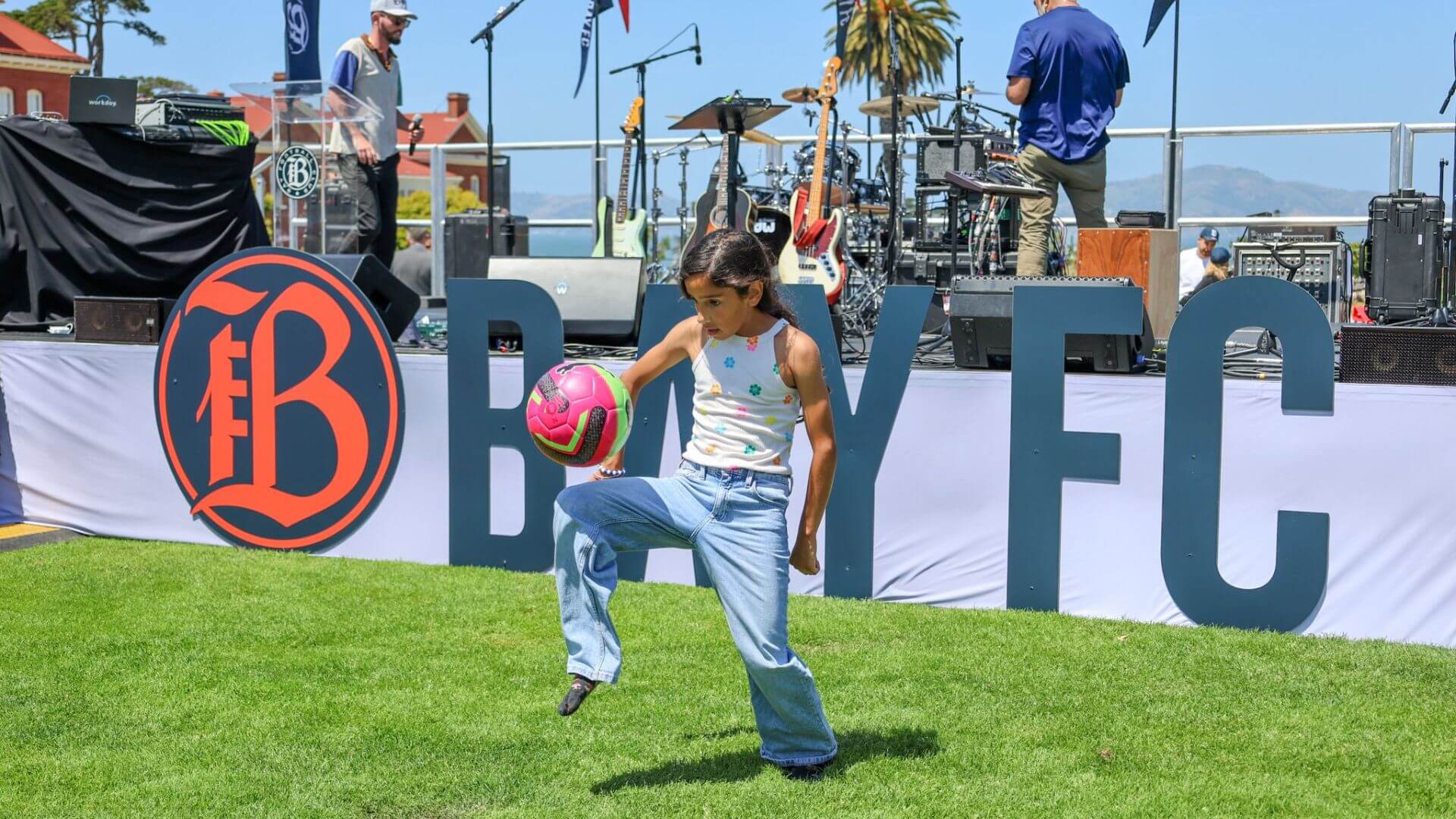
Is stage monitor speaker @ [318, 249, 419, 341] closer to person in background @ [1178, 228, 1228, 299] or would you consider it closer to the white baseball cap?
the white baseball cap

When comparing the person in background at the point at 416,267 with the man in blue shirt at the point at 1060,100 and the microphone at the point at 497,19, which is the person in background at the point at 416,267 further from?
the man in blue shirt at the point at 1060,100

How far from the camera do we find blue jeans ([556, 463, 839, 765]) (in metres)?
4.07

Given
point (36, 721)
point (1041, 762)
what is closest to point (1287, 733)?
point (1041, 762)

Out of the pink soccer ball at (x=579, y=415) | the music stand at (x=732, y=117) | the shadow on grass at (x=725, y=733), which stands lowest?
the shadow on grass at (x=725, y=733)

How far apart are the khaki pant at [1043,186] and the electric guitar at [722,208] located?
11.3 ft

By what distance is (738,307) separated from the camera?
410cm

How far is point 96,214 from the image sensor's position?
9633 millimetres

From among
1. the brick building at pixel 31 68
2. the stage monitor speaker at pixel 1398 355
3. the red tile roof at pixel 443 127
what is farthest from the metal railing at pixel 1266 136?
the red tile roof at pixel 443 127

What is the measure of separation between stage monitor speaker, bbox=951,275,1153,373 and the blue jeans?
270cm

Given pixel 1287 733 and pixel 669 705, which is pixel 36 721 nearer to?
pixel 669 705

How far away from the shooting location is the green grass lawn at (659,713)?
4109mm

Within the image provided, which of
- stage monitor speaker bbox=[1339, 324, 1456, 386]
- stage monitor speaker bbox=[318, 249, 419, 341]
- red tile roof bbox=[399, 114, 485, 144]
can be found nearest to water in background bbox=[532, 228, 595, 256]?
stage monitor speaker bbox=[318, 249, 419, 341]

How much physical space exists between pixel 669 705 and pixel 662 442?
88.0 inches

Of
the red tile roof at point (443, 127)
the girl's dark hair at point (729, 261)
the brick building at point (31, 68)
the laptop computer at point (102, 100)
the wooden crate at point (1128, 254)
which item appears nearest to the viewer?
the girl's dark hair at point (729, 261)
